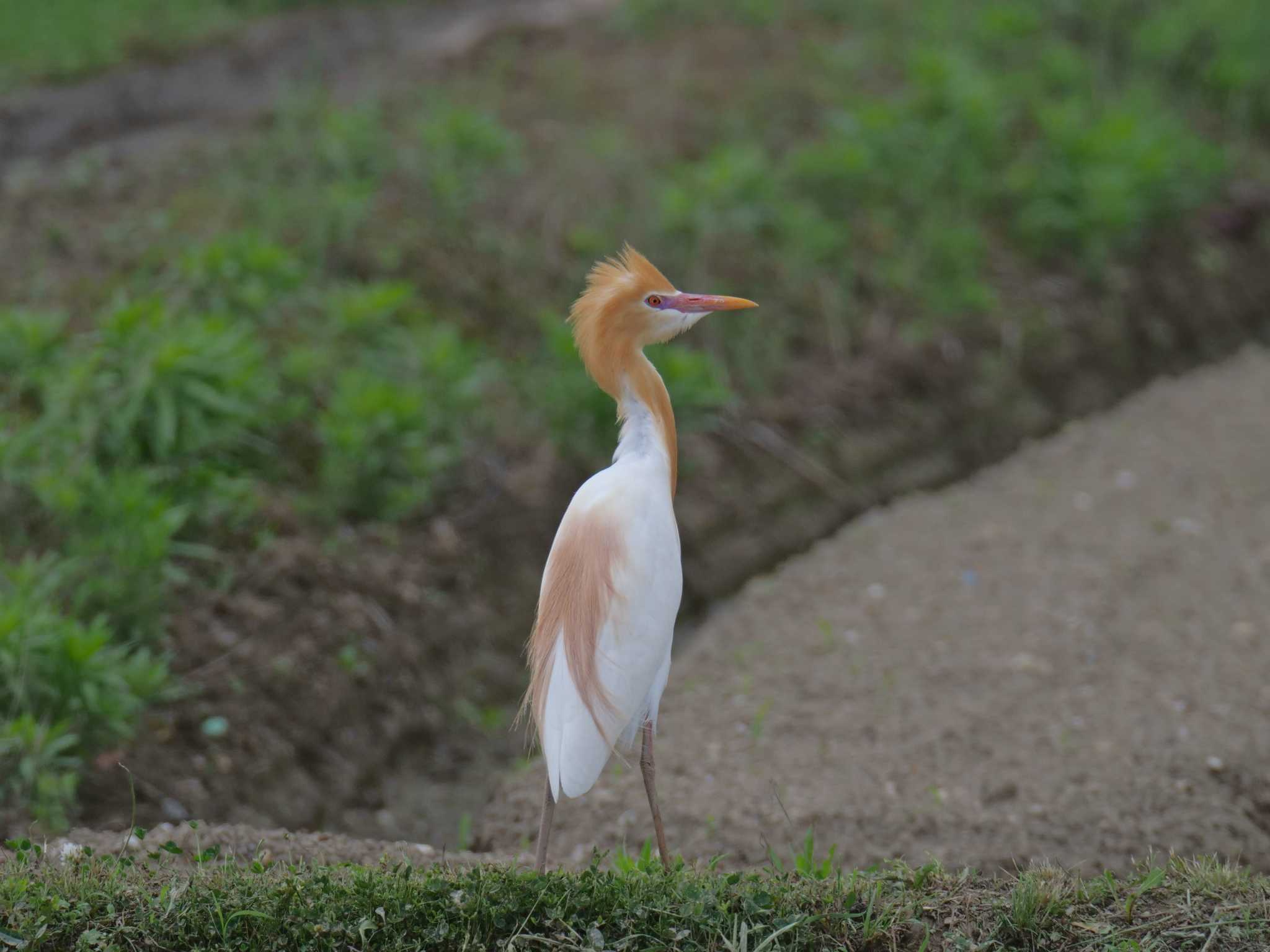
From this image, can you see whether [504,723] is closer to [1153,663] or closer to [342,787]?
[342,787]

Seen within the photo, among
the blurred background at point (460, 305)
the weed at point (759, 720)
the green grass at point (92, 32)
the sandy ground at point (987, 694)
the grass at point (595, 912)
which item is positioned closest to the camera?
the grass at point (595, 912)

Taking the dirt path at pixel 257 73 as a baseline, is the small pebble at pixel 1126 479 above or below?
below

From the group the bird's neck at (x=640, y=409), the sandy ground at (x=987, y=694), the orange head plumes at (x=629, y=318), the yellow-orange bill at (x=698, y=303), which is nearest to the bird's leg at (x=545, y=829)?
the sandy ground at (x=987, y=694)

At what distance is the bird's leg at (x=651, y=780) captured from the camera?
3.16 m

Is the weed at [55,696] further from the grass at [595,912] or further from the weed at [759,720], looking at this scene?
the weed at [759,720]

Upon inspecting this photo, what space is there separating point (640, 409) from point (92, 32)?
25.7 feet

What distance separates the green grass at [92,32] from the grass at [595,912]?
7.09 meters

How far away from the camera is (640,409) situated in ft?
10.7

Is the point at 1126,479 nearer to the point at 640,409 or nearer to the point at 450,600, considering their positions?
the point at 450,600

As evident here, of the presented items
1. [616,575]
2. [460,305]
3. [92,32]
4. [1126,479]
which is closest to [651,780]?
[616,575]

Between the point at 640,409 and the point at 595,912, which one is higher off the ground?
the point at 640,409

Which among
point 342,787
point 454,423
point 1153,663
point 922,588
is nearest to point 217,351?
point 454,423

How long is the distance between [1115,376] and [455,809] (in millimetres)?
5141

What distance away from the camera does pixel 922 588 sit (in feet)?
18.4
